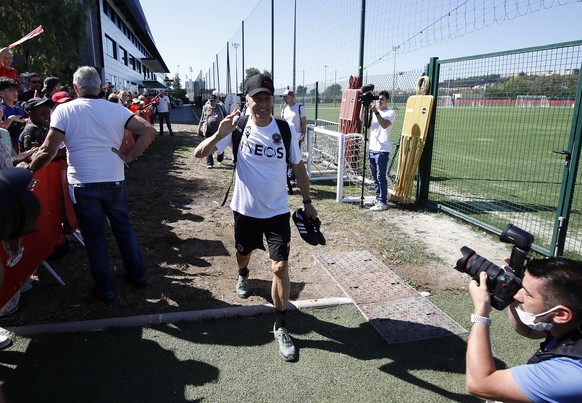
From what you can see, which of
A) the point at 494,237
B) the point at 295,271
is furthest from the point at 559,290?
the point at 494,237

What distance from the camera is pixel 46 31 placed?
13539mm

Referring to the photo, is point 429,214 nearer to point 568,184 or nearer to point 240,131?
point 568,184

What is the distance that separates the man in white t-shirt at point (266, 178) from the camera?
10.3 feet

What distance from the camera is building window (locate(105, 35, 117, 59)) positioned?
100.0 ft

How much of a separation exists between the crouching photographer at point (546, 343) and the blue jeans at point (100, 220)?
304 centimetres

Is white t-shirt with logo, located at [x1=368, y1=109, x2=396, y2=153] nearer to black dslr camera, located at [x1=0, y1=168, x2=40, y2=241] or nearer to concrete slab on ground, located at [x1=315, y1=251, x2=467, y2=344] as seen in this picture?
concrete slab on ground, located at [x1=315, y1=251, x2=467, y2=344]

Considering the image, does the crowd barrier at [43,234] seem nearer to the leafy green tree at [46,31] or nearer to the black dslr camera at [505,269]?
the black dslr camera at [505,269]

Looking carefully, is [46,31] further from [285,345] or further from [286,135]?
[285,345]

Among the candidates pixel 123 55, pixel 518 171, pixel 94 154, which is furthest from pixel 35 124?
pixel 123 55

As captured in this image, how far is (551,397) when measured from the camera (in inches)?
57.9

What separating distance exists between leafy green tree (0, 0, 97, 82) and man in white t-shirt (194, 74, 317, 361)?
1240cm

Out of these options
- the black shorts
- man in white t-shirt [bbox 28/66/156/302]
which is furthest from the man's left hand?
man in white t-shirt [bbox 28/66/156/302]

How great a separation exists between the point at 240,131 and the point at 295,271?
1912 mm

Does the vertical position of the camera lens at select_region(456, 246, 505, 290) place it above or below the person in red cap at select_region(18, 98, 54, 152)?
below
